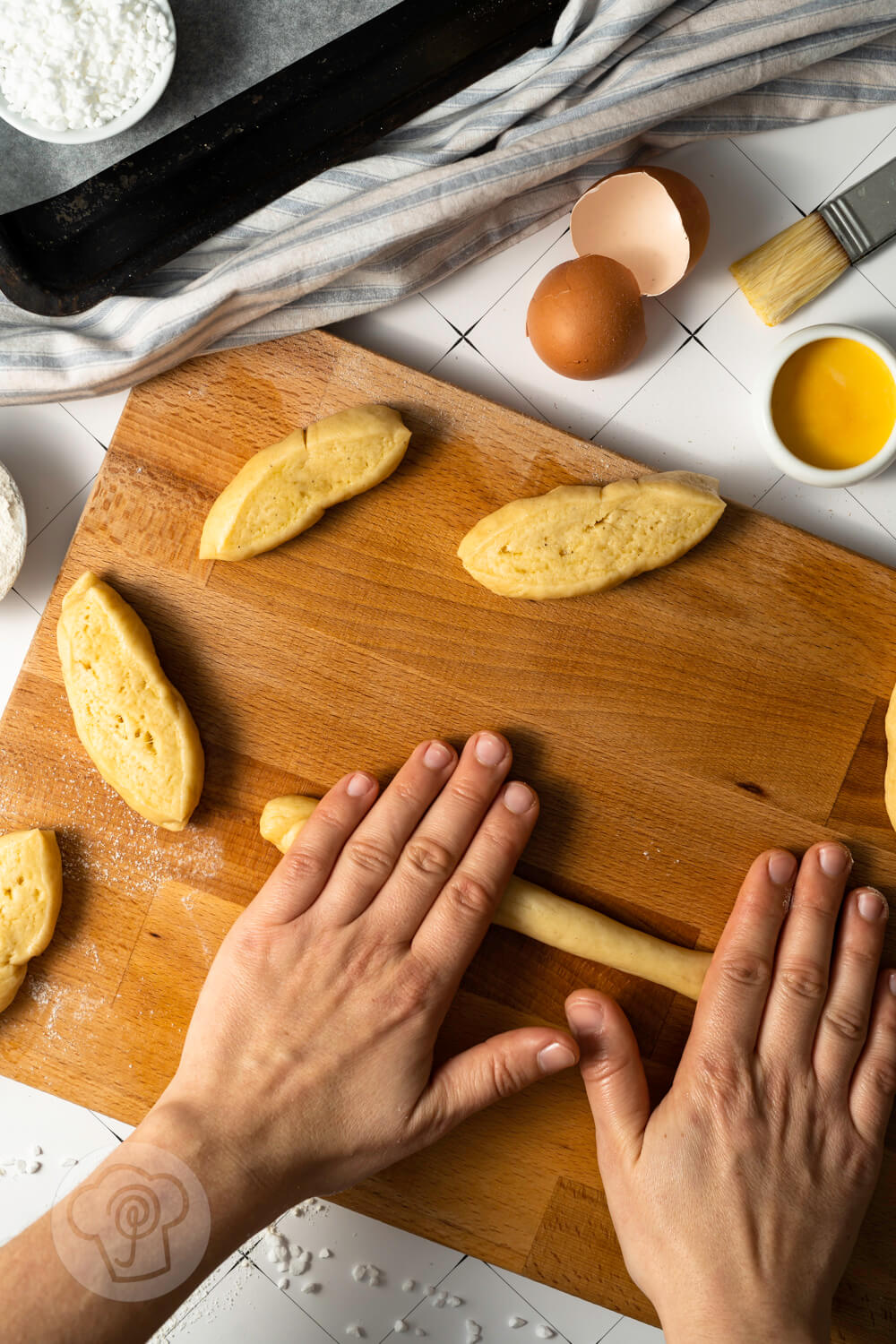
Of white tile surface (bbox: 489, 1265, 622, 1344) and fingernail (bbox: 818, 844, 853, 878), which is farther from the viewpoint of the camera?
white tile surface (bbox: 489, 1265, 622, 1344)

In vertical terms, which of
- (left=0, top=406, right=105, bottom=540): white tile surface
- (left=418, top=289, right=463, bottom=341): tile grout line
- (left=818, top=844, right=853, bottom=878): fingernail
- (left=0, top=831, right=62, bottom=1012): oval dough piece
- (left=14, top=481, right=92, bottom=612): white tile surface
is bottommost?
(left=0, top=831, right=62, bottom=1012): oval dough piece

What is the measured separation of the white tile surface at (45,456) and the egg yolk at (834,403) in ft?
3.36

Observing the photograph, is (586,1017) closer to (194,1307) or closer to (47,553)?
(194,1307)

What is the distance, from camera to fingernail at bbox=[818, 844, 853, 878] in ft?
4.50

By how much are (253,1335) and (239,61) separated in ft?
6.32

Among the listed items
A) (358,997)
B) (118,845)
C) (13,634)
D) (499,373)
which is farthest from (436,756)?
(13,634)

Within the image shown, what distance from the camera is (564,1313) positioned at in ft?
5.00

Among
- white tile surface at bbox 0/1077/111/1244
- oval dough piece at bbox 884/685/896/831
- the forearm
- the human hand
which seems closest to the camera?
the forearm

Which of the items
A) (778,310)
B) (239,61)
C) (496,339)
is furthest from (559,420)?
(239,61)

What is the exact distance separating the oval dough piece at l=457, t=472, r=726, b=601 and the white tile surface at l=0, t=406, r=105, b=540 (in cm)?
61

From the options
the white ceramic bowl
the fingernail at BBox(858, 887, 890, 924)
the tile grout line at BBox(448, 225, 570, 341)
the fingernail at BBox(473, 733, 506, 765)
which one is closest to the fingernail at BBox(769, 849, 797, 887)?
the fingernail at BBox(858, 887, 890, 924)

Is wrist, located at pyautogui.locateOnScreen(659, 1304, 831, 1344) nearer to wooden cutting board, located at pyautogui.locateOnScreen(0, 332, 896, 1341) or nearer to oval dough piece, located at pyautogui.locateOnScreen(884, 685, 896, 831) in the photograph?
wooden cutting board, located at pyautogui.locateOnScreen(0, 332, 896, 1341)

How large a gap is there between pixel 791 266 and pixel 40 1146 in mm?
1758

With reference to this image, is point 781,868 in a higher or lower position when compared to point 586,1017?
higher
